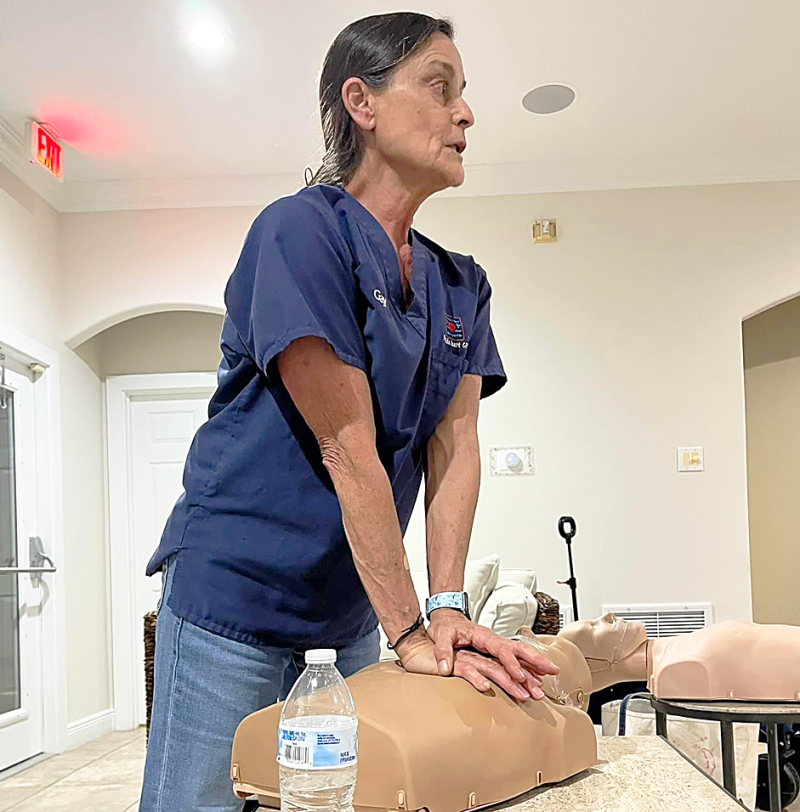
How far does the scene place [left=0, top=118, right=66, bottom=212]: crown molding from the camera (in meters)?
4.23

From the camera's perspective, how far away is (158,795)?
3.33 feet

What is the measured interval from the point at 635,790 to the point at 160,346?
4.99m

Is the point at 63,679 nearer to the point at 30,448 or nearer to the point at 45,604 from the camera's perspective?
the point at 45,604

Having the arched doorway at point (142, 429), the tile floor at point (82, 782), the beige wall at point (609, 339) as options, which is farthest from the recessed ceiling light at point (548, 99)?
the tile floor at point (82, 782)

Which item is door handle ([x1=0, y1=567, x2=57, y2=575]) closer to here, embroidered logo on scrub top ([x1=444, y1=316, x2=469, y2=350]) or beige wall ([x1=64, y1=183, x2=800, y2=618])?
beige wall ([x1=64, y1=183, x2=800, y2=618])

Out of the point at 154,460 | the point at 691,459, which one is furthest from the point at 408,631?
the point at 154,460

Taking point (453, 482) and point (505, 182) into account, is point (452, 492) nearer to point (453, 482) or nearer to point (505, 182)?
point (453, 482)

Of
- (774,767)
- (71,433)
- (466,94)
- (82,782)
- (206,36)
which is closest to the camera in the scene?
(774,767)

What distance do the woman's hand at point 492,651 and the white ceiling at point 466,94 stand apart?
9.40ft

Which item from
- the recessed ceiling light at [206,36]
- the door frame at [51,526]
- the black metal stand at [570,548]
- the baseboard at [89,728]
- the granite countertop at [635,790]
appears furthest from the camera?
the baseboard at [89,728]

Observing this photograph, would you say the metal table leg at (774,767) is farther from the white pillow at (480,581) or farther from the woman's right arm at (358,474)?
the white pillow at (480,581)

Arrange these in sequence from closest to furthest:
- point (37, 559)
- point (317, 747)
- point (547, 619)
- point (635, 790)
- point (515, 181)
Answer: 1. point (317, 747)
2. point (635, 790)
3. point (547, 619)
4. point (37, 559)
5. point (515, 181)

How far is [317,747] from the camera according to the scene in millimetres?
759

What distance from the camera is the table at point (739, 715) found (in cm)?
137
